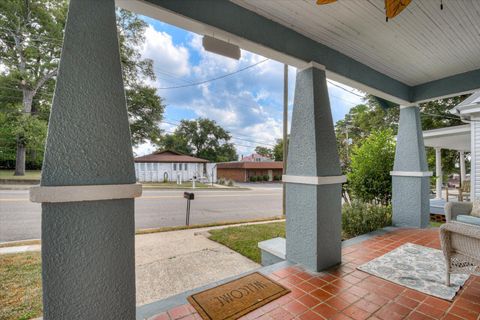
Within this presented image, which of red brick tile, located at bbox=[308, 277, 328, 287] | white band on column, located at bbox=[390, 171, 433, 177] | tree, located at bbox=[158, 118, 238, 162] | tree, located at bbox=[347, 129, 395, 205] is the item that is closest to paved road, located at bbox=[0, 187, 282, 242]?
tree, located at bbox=[347, 129, 395, 205]

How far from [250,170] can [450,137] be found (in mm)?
21457

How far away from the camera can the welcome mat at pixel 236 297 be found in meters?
1.96

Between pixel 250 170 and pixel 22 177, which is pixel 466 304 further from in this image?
pixel 250 170

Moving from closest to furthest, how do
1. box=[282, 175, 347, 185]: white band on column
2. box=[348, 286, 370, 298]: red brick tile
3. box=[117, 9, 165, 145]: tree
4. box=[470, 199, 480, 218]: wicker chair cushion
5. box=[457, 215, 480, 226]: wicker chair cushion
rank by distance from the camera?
box=[348, 286, 370, 298]: red brick tile, box=[282, 175, 347, 185]: white band on column, box=[457, 215, 480, 226]: wicker chair cushion, box=[470, 199, 480, 218]: wicker chair cushion, box=[117, 9, 165, 145]: tree

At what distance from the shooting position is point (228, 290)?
231 centimetres

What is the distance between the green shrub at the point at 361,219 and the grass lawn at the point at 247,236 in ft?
4.86

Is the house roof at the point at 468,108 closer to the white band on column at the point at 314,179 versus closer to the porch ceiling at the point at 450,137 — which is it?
the porch ceiling at the point at 450,137

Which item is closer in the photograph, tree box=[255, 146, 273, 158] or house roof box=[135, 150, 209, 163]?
house roof box=[135, 150, 209, 163]

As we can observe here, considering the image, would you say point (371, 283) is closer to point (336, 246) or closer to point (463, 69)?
point (336, 246)

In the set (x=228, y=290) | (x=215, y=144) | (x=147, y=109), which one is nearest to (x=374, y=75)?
(x=228, y=290)

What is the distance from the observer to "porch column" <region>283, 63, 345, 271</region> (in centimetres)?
269

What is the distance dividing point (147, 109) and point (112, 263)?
65.0 ft

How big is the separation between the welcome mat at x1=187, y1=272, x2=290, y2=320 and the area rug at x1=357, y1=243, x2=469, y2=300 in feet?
4.41

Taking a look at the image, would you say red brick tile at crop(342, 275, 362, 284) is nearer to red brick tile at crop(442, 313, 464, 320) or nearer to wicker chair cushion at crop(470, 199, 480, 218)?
red brick tile at crop(442, 313, 464, 320)
